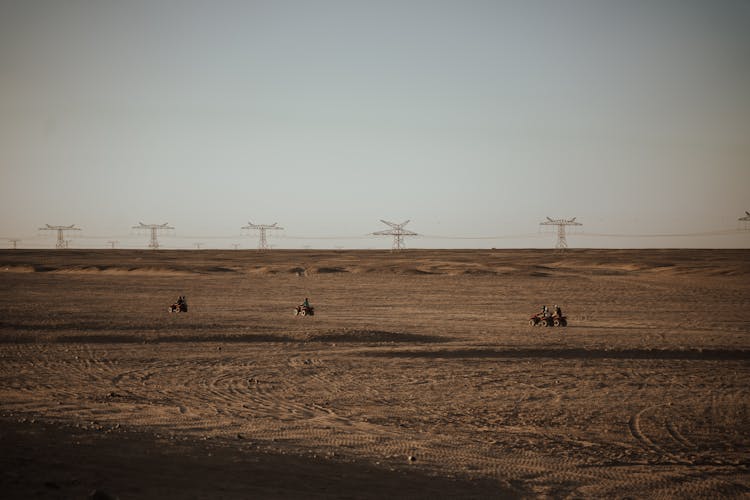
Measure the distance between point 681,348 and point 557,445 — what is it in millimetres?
12085

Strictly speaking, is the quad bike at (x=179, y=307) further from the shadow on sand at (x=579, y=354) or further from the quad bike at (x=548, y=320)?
the quad bike at (x=548, y=320)

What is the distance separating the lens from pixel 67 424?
10.4m

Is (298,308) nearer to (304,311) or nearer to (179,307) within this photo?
(304,311)

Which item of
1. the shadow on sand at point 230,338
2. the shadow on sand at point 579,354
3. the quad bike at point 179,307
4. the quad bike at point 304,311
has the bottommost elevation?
the shadow on sand at point 579,354

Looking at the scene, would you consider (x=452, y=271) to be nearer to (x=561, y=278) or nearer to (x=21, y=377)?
(x=561, y=278)

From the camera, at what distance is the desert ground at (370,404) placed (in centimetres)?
838

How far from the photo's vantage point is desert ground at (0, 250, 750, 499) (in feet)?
27.5

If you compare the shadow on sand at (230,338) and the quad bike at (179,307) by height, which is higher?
the quad bike at (179,307)

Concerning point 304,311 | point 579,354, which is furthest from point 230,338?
point 579,354

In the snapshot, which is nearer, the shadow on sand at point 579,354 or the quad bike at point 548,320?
the shadow on sand at point 579,354

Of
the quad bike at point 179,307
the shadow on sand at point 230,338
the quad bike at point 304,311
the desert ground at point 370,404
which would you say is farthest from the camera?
the quad bike at point 179,307

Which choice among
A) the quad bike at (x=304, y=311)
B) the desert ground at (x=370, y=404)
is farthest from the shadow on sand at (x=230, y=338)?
the quad bike at (x=304, y=311)

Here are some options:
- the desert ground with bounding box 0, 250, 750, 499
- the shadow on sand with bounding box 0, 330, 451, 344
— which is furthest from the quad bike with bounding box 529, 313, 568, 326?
the shadow on sand with bounding box 0, 330, 451, 344

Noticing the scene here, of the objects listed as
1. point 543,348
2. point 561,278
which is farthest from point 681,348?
point 561,278
